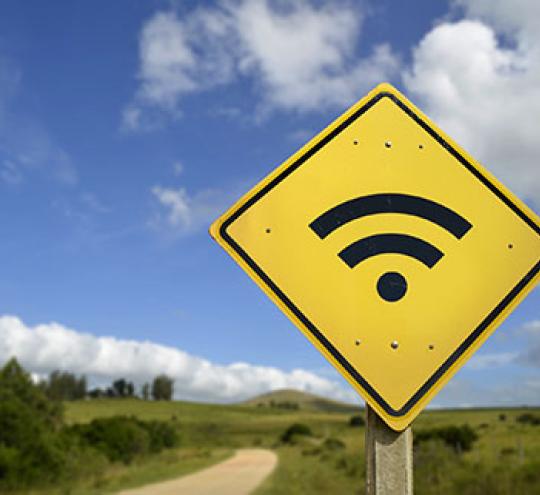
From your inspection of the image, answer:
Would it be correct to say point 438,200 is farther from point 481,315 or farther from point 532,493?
point 532,493

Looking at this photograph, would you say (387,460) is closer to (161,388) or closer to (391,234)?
(391,234)

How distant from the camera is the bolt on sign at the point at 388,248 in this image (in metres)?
1.79

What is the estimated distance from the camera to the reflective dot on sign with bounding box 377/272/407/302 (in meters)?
1.82

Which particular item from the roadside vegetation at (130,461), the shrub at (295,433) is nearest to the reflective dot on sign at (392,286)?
the roadside vegetation at (130,461)

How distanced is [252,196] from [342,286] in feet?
1.35

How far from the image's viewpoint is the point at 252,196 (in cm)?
196

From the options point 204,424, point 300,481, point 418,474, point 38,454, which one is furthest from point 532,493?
point 204,424

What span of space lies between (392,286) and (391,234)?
16 cm

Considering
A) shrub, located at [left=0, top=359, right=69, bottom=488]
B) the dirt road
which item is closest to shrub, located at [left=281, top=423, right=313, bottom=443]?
the dirt road

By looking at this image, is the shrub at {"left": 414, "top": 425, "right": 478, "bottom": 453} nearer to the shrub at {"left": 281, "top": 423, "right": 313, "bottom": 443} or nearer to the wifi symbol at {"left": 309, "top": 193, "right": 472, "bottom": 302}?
the wifi symbol at {"left": 309, "top": 193, "right": 472, "bottom": 302}

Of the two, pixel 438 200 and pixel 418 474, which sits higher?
pixel 438 200

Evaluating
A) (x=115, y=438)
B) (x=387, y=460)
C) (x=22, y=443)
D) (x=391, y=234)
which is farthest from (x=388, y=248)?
(x=115, y=438)

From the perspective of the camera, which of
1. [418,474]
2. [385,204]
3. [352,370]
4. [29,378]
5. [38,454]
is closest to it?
[352,370]

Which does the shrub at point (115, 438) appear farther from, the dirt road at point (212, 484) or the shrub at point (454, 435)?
the shrub at point (454, 435)
